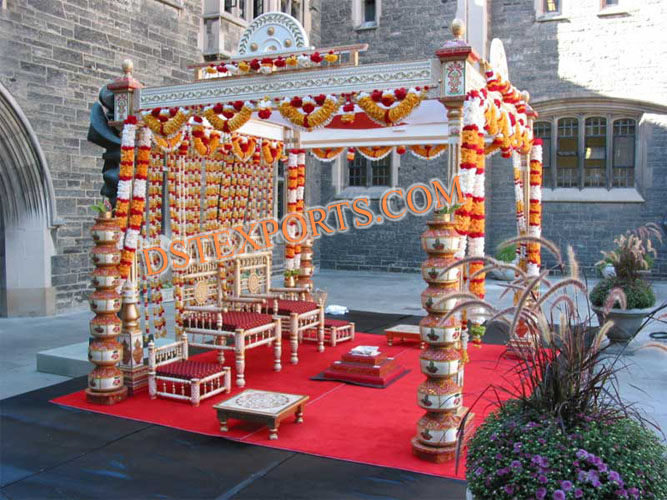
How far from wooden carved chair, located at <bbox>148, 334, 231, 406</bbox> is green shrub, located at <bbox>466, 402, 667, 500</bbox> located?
3.30 metres

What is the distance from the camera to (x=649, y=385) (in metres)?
5.75

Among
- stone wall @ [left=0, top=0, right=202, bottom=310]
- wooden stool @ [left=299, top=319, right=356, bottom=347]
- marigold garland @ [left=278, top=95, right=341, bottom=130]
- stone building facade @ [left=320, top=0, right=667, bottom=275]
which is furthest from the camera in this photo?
stone building facade @ [left=320, top=0, right=667, bottom=275]

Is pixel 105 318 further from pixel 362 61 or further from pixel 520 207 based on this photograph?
pixel 362 61

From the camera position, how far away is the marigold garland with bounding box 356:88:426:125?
5.37m

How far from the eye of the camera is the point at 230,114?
6.09 metres

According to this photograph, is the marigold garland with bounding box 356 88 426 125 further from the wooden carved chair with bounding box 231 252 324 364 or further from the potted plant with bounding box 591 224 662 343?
the potted plant with bounding box 591 224 662 343

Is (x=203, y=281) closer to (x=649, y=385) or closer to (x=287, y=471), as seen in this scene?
(x=287, y=471)

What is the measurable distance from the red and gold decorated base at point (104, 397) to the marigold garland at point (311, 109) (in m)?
2.88

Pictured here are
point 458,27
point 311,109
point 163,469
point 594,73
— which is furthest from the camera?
point 594,73

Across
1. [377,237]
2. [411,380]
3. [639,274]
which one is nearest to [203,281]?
[411,380]

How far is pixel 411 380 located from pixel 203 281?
8.28ft

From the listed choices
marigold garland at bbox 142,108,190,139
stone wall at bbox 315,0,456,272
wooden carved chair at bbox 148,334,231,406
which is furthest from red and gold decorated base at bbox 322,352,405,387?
stone wall at bbox 315,0,456,272

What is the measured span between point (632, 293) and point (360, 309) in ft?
14.9

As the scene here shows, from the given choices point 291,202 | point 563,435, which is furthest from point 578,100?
point 563,435
